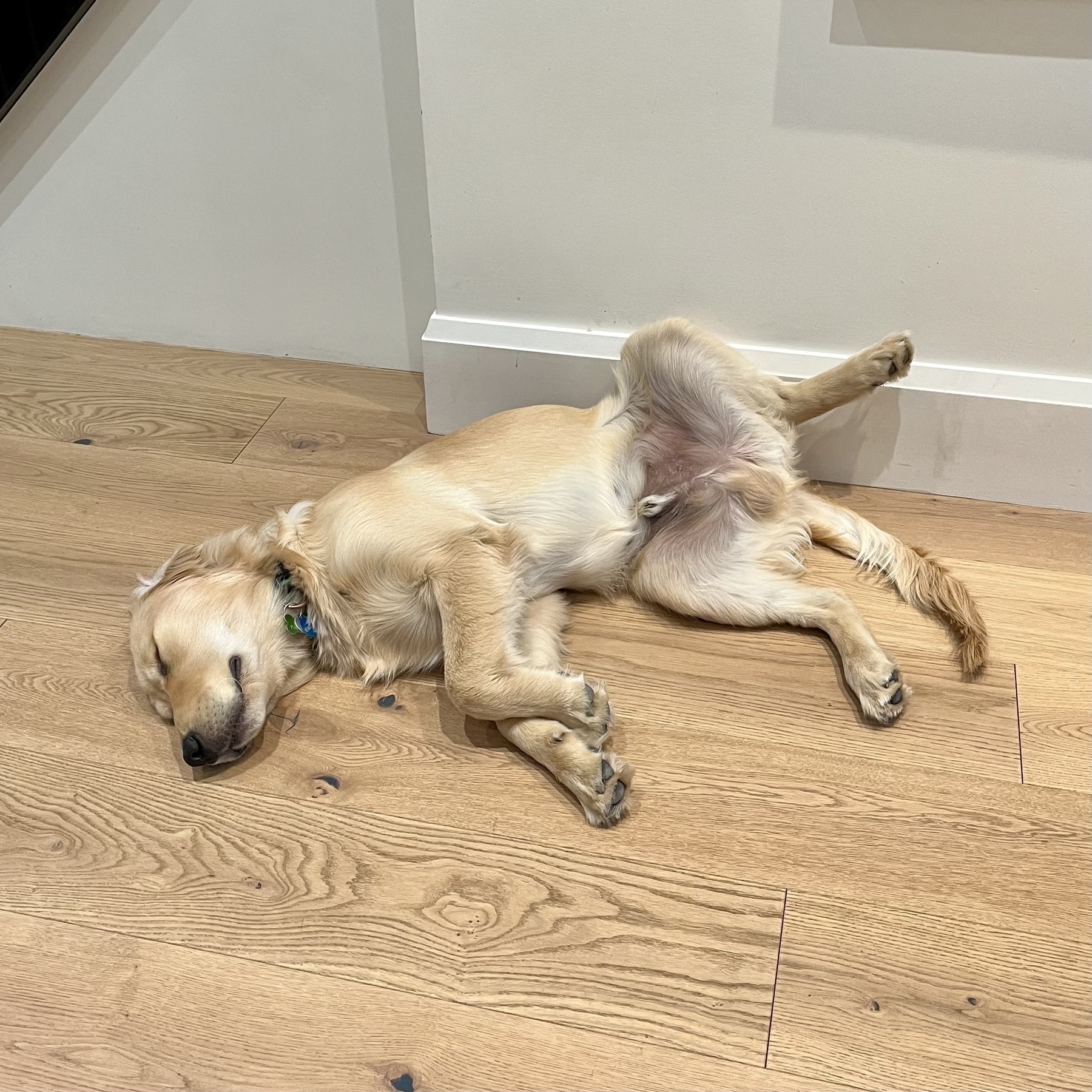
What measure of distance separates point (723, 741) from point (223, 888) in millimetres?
866

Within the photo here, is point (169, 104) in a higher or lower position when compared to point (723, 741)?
higher

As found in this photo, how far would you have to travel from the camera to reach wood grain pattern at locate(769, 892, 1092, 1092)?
129 centimetres

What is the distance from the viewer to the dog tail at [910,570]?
1812mm

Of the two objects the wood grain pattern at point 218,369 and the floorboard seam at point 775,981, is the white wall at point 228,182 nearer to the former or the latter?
the wood grain pattern at point 218,369

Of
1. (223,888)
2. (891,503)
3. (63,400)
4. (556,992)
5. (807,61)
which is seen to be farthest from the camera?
(63,400)

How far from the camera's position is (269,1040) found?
1376 millimetres

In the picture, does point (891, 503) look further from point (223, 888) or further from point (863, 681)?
point (223, 888)

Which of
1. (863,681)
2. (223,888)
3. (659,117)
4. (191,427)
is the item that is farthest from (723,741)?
(191,427)

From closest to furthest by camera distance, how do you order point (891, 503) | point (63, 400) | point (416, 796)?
point (416, 796) < point (891, 503) < point (63, 400)

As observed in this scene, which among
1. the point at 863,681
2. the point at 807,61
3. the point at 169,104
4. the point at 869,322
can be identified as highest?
the point at 807,61

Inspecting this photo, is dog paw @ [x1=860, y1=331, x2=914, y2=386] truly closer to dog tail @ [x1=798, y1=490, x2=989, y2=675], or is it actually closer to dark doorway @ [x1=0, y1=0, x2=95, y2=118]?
dog tail @ [x1=798, y1=490, x2=989, y2=675]

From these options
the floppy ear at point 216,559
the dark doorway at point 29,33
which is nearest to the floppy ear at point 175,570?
the floppy ear at point 216,559

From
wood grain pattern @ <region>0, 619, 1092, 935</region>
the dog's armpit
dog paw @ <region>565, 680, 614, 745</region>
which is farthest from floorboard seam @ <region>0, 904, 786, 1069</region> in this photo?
the dog's armpit

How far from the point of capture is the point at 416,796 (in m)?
1.68
